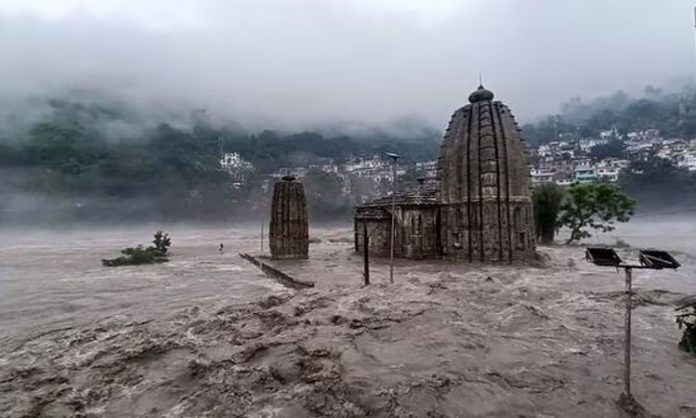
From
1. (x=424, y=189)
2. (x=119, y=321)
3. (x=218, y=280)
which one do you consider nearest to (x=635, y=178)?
(x=424, y=189)

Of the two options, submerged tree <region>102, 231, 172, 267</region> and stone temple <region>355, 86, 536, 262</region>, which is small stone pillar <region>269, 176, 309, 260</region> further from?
submerged tree <region>102, 231, 172, 267</region>

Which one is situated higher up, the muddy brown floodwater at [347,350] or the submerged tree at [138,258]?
the submerged tree at [138,258]

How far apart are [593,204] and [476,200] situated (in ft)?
80.3

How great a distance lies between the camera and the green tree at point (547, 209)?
1917 inches

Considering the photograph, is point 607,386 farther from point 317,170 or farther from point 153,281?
point 317,170

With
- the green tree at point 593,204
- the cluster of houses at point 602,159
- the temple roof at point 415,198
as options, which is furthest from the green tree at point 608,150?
the temple roof at point 415,198

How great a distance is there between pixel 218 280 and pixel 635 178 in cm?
11361

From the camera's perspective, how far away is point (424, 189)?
3862 cm

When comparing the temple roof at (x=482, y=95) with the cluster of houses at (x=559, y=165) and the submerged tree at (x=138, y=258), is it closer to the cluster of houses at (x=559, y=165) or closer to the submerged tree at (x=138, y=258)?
the submerged tree at (x=138, y=258)

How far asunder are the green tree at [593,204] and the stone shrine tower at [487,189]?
20.3 m

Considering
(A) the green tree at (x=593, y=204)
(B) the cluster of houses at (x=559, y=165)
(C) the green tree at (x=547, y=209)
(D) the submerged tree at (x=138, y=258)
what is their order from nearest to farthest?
(D) the submerged tree at (x=138, y=258) < (A) the green tree at (x=593, y=204) < (C) the green tree at (x=547, y=209) < (B) the cluster of houses at (x=559, y=165)

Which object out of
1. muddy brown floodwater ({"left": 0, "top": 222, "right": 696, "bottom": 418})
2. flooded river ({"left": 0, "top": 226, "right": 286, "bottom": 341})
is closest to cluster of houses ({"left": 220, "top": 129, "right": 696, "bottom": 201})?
flooded river ({"left": 0, "top": 226, "right": 286, "bottom": 341})

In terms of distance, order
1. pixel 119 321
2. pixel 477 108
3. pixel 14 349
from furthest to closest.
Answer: pixel 477 108, pixel 119 321, pixel 14 349

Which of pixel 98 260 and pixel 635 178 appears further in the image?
pixel 635 178
